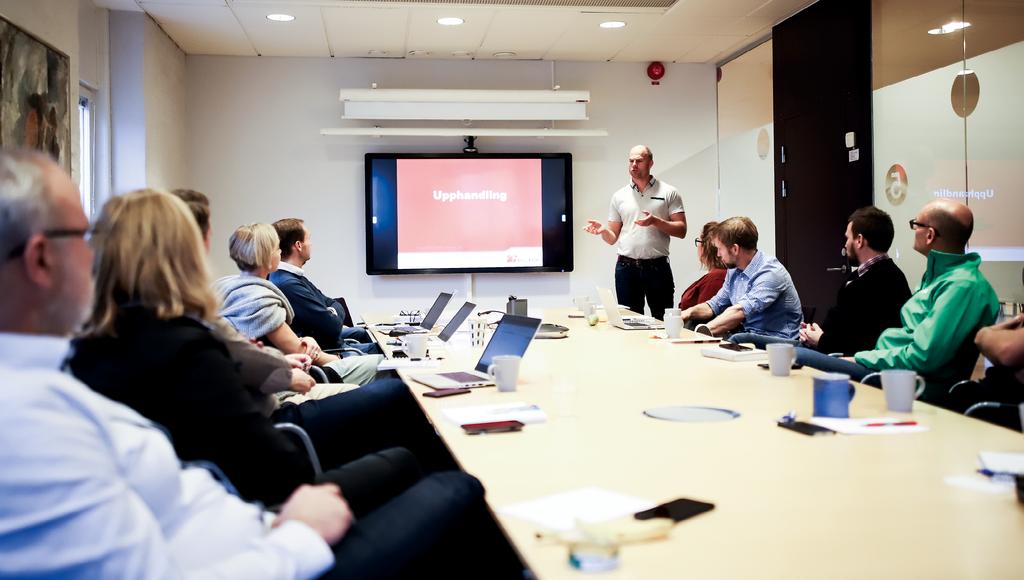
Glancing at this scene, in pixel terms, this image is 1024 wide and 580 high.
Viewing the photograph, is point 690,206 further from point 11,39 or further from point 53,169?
point 53,169

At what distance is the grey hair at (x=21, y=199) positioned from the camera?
112cm

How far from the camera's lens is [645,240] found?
7.13 meters

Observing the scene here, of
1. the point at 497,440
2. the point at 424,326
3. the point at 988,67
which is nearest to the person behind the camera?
the point at 497,440

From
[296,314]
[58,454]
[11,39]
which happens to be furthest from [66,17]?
[58,454]

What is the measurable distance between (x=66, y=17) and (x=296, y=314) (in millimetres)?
2605

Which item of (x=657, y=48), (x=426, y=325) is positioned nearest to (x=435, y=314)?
(x=426, y=325)

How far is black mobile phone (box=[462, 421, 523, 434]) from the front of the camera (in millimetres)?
2242

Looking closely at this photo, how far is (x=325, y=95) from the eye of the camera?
821 centimetres

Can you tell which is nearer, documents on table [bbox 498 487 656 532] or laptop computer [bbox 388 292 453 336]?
documents on table [bbox 498 487 656 532]

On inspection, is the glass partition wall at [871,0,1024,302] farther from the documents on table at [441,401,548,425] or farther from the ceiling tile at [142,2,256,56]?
the ceiling tile at [142,2,256,56]

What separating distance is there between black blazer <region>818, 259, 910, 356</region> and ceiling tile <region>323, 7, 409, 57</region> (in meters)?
3.99

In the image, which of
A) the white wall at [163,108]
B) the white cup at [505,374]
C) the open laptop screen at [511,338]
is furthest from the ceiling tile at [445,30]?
the white cup at [505,374]

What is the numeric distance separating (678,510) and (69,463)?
3.20 ft

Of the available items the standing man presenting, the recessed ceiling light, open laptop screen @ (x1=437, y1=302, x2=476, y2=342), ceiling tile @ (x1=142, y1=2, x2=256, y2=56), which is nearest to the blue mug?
open laptop screen @ (x1=437, y1=302, x2=476, y2=342)
